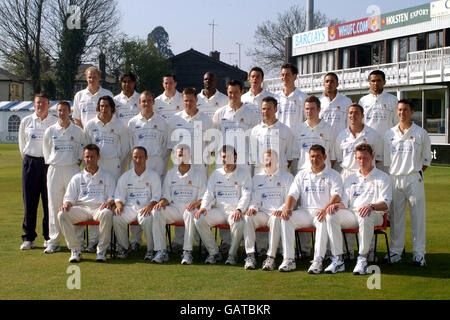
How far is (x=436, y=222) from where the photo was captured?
10.5 metres

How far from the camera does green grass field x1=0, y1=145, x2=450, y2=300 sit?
19.4 feet

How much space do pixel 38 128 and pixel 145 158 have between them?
1.77m

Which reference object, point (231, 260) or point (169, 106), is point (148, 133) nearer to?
point (169, 106)

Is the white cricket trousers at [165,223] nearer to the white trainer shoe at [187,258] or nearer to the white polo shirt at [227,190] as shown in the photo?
the white trainer shoe at [187,258]

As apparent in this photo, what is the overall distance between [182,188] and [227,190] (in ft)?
2.10

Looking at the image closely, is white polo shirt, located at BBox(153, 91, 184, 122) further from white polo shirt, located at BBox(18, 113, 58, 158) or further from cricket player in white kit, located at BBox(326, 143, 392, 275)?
cricket player in white kit, located at BBox(326, 143, 392, 275)

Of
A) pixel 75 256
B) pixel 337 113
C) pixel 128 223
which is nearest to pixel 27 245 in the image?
pixel 75 256

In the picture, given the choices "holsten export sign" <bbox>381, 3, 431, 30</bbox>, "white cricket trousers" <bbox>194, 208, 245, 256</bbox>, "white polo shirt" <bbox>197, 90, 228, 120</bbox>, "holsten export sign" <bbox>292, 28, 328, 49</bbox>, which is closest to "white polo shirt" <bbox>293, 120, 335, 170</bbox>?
"white cricket trousers" <bbox>194, 208, 245, 256</bbox>

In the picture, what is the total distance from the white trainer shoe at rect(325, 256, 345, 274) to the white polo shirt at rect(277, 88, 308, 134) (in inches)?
89.7

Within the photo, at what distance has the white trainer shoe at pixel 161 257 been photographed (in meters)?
7.48

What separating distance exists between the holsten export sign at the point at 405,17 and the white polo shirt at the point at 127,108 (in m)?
28.1

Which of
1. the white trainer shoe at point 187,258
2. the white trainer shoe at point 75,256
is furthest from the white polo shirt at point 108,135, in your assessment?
the white trainer shoe at point 187,258
